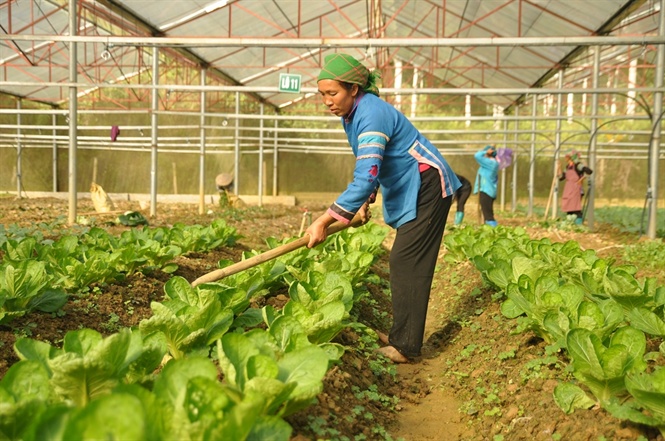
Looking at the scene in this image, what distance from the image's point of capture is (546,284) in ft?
11.4

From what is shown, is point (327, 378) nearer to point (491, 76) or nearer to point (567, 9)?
point (567, 9)

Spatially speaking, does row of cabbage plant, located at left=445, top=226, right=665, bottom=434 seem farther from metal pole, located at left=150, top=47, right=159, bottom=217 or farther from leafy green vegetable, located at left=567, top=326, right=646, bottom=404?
metal pole, located at left=150, top=47, right=159, bottom=217

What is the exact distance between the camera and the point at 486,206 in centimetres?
1157

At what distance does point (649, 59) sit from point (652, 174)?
586 inches

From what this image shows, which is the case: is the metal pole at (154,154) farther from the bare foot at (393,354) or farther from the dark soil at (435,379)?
the bare foot at (393,354)

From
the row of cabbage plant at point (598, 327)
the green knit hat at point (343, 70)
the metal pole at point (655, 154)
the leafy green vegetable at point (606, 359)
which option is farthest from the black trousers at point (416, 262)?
the metal pole at point (655, 154)

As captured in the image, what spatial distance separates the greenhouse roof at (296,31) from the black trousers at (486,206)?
2692 mm

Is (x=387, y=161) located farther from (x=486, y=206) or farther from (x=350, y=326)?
(x=486, y=206)

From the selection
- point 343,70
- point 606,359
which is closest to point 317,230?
point 343,70

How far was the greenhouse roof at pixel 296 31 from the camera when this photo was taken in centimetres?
850

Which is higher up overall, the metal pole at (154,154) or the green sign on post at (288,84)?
the green sign on post at (288,84)

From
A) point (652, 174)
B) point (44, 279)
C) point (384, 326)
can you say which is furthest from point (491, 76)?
point (44, 279)

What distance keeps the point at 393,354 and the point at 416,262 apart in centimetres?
57

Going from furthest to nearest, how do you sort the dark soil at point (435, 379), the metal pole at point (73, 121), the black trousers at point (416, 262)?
the metal pole at point (73, 121), the black trousers at point (416, 262), the dark soil at point (435, 379)
